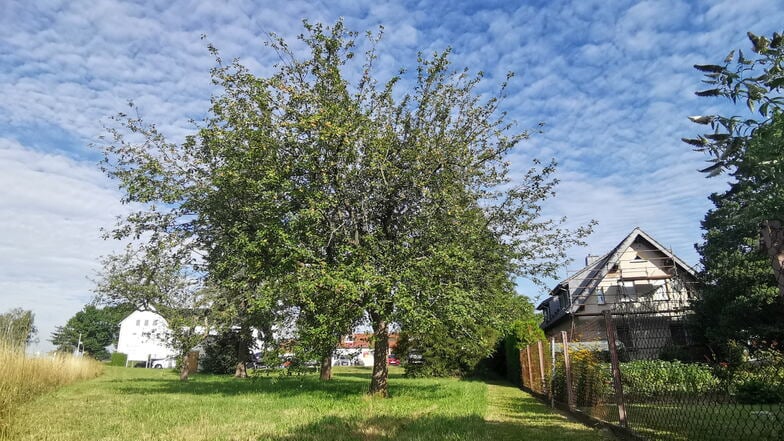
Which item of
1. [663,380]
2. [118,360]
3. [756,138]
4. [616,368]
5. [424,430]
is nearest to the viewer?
[756,138]

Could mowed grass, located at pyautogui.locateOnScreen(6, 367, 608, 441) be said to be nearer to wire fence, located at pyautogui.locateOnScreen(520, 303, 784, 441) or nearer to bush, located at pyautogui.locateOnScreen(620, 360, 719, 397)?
wire fence, located at pyautogui.locateOnScreen(520, 303, 784, 441)

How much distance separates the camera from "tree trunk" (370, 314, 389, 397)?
12438 mm

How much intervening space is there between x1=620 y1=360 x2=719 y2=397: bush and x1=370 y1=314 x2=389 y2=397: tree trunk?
577cm

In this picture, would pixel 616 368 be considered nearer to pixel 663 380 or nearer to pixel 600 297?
pixel 663 380

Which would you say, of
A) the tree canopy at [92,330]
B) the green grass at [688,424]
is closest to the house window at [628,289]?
the green grass at [688,424]

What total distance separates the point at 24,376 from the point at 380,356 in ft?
29.6

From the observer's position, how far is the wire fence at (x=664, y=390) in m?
5.65

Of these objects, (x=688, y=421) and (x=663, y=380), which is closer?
(x=688, y=421)

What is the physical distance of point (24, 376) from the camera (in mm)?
11758

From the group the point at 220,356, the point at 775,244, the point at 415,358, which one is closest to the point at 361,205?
the point at 775,244

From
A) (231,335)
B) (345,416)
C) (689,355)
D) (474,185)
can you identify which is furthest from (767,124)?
(231,335)

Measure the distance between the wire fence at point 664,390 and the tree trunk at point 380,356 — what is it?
4.41 metres

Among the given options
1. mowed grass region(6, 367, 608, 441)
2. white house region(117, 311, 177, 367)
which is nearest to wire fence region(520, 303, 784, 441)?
mowed grass region(6, 367, 608, 441)

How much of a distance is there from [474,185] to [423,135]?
243 cm
